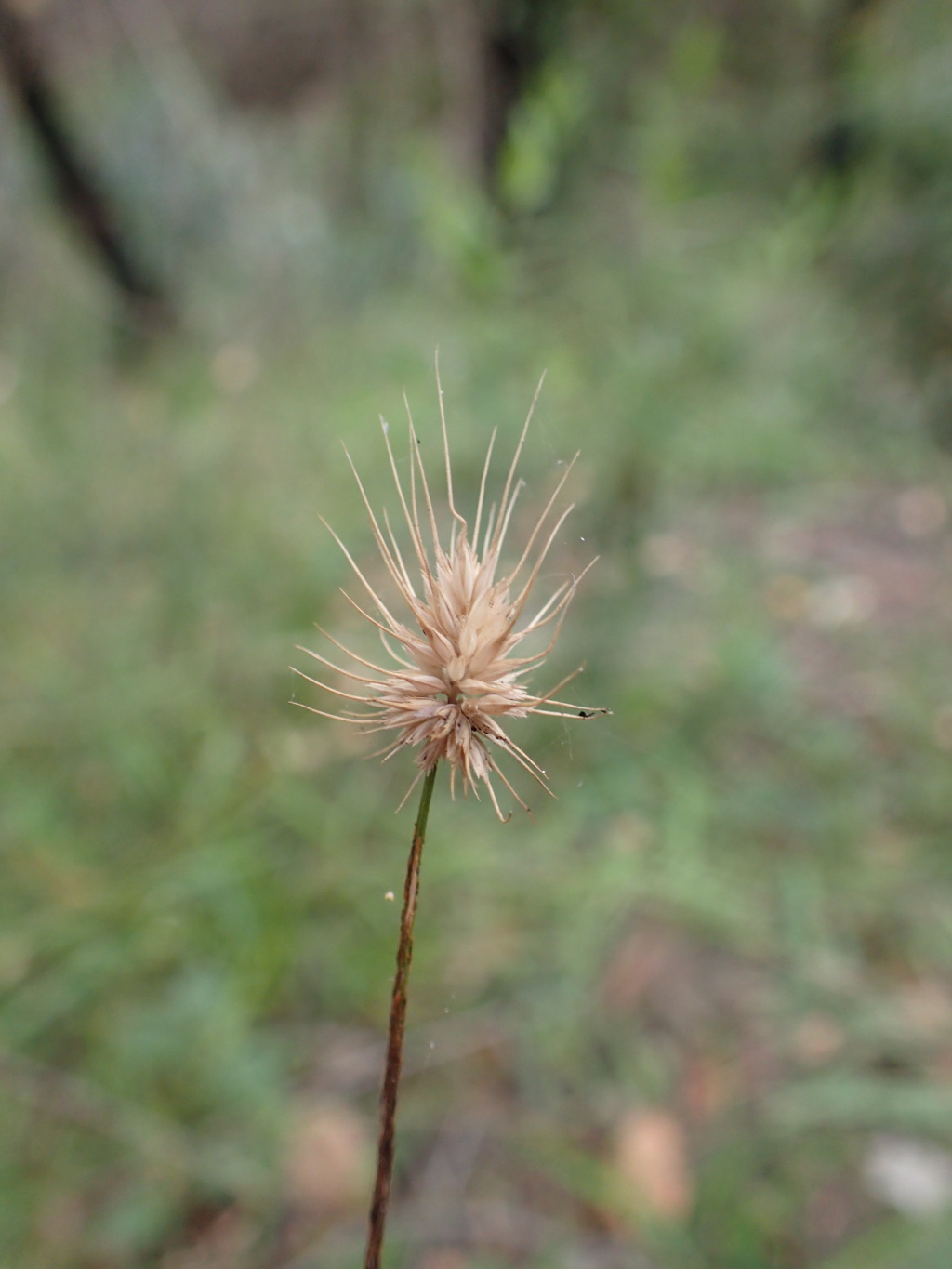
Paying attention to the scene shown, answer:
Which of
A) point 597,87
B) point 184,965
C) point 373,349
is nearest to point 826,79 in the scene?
point 597,87

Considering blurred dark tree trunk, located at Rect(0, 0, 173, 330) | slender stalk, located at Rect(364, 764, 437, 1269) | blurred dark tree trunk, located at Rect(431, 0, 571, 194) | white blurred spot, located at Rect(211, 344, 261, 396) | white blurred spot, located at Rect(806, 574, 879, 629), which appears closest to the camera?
slender stalk, located at Rect(364, 764, 437, 1269)

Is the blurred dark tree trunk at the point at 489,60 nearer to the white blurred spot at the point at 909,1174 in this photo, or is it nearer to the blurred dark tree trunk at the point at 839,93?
the blurred dark tree trunk at the point at 839,93

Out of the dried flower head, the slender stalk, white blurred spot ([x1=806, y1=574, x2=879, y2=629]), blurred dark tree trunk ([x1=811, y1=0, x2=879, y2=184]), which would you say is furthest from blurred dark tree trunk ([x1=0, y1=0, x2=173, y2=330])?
the slender stalk

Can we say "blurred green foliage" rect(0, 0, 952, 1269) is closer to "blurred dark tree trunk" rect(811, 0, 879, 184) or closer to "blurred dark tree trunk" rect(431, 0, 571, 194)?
"blurred dark tree trunk" rect(811, 0, 879, 184)

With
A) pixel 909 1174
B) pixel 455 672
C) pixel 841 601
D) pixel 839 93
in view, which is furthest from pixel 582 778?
pixel 839 93

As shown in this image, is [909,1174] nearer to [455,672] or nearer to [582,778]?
[582,778]

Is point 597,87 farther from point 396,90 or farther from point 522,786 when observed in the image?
point 522,786
